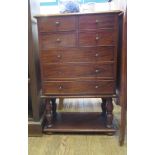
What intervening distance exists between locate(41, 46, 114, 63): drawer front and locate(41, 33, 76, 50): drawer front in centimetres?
4

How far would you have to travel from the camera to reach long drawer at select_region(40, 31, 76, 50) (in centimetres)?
140

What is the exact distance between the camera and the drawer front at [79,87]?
56.9 inches

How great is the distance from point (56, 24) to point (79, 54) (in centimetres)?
26

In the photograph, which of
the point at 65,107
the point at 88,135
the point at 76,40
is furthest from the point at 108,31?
the point at 65,107

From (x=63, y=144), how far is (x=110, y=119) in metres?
0.40

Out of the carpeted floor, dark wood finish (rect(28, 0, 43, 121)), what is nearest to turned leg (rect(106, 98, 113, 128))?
the carpeted floor

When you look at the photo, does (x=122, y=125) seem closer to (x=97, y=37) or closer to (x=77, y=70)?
(x=77, y=70)

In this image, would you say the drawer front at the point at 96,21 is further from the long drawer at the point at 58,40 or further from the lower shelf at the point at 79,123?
the lower shelf at the point at 79,123

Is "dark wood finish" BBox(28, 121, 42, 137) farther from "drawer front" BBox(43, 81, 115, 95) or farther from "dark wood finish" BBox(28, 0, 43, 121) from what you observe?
"drawer front" BBox(43, 81, 115, 95)

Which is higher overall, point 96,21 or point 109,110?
point 96,21

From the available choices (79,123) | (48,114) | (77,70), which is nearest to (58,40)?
(77,70)

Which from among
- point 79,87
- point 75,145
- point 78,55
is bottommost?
point 75,145

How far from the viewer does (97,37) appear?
1.39 meters

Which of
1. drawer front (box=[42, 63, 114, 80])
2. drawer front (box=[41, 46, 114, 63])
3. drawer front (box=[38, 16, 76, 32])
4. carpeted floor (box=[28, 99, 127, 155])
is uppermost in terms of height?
drawer front (box=[38, 16, 76, 32])
